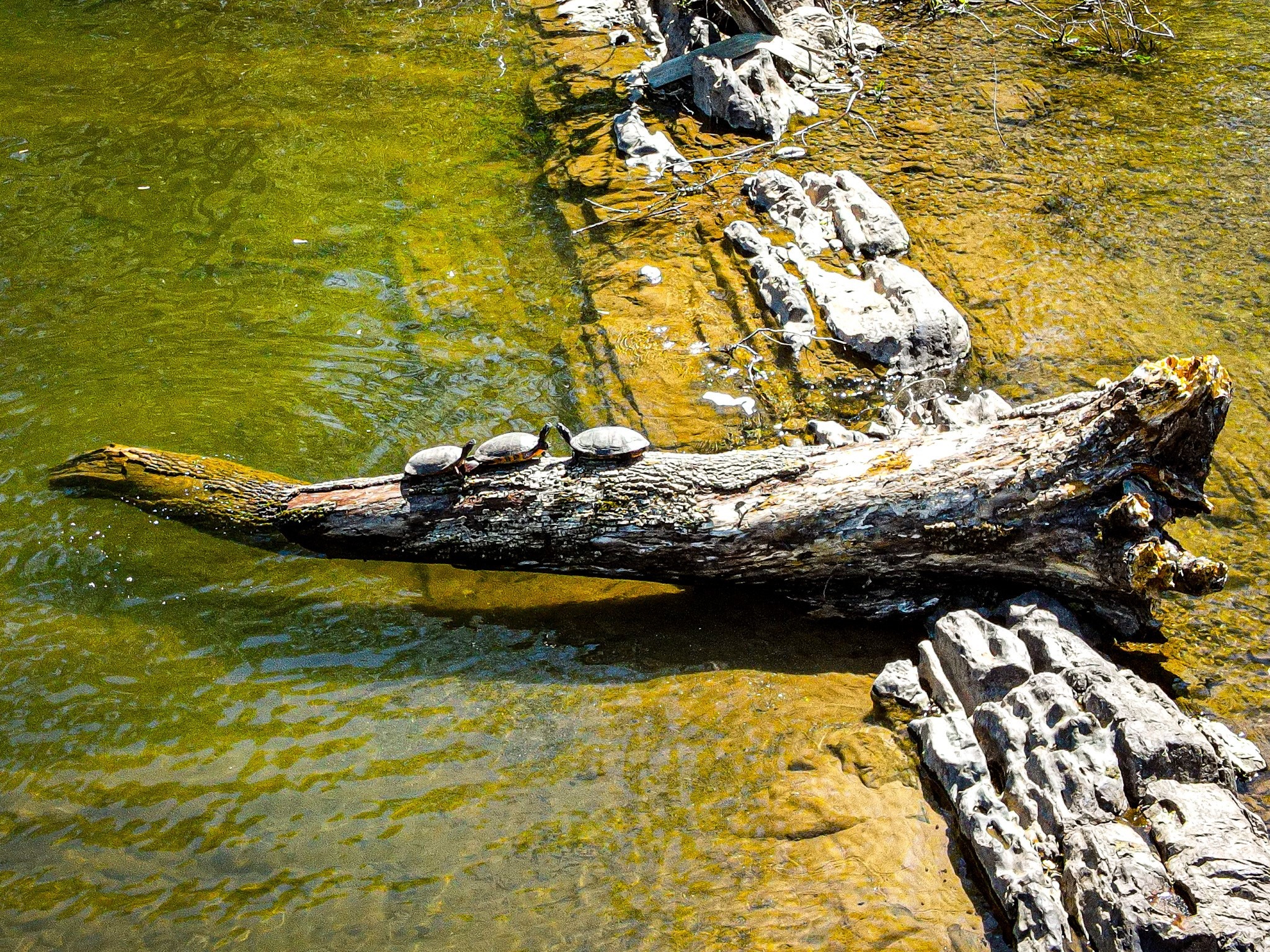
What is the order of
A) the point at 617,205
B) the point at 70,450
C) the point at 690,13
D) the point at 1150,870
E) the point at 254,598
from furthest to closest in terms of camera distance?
the point at 690,13 → the point at 617,205 → the point at 70,450 → the point at 254,598 → the point at 1150,870

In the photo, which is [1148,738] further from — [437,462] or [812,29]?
[812,29]

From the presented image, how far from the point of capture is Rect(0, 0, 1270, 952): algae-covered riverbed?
10.7ft

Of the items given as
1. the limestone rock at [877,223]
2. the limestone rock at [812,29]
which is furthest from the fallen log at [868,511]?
the limestone rock at [812,29]

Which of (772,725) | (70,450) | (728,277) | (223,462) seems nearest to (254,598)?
(223,462)

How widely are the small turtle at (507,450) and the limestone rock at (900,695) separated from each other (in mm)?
1809

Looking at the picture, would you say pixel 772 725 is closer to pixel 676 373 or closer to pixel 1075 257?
pixel 676 373

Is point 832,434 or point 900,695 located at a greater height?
point 832,434

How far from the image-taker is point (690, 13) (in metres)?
9.16

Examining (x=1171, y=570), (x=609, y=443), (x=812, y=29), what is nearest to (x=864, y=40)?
(x=812, y=29)

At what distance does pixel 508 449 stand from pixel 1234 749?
3062mm

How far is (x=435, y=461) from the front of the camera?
426 cm

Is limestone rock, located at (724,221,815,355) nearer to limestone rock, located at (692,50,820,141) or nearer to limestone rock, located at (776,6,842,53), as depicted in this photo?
limestone rock, located at (692,50,820,141)

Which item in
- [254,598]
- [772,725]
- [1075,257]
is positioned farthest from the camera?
[1075,257]

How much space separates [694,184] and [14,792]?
5.96 meters
